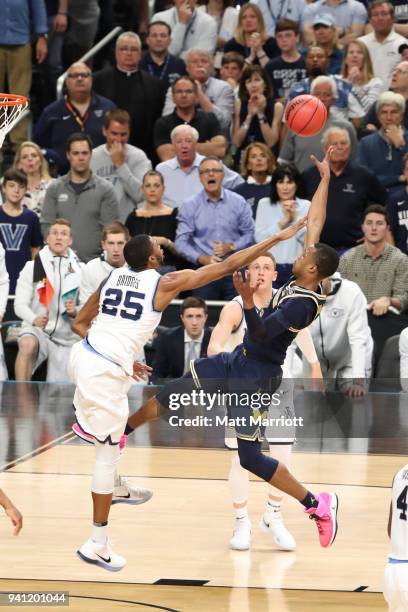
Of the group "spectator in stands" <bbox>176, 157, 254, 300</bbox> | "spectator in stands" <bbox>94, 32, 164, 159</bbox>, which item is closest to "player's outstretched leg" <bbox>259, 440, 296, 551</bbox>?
"spectator in stands" <bbox>176, 157, 254, 300</bbox>

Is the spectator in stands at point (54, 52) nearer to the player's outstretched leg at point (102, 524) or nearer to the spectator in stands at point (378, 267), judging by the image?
the spectator in stands at point (378, 267)

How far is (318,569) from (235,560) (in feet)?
1.77

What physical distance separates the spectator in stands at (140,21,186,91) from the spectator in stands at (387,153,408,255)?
12.1 ft

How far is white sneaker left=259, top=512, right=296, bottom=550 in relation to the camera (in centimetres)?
805

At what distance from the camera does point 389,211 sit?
1290cm

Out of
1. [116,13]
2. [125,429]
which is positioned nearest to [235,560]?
[125,429]

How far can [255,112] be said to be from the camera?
47.6 feet

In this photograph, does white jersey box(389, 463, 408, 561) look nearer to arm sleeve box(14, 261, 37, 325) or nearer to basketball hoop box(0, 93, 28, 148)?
basketball hoop box(0, 93, 28, 148)

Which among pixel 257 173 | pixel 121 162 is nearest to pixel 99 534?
pixel 257 173

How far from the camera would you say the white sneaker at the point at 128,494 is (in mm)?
8328

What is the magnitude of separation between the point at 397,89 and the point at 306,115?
4406 mm

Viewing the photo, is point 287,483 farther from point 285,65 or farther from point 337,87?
point 285,65

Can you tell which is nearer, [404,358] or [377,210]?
[404,358]

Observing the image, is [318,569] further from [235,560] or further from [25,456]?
[25,456]
